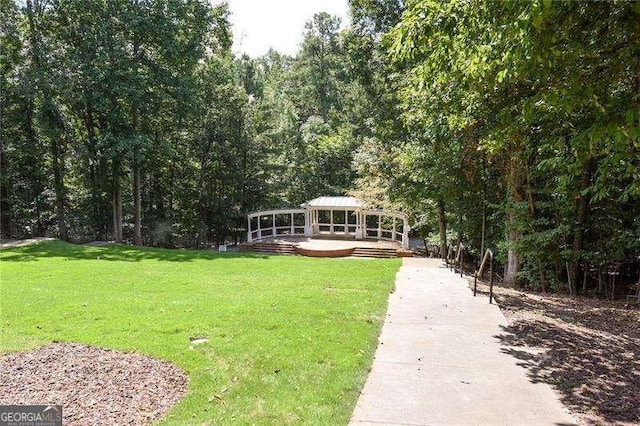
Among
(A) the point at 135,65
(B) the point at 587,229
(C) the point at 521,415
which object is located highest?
(A) the point at 135,65

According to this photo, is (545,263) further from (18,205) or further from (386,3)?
(18,205)

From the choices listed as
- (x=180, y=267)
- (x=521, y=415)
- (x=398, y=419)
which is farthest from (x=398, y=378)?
(x=180, y=267)

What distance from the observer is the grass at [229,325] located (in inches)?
148

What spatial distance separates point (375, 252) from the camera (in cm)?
1806

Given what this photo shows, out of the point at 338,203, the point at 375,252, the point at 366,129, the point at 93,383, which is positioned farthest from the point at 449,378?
the point at 366,129

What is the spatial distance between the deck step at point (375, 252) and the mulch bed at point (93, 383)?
45.4 feet

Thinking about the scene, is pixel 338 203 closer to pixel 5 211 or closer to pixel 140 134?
pixel 140 134

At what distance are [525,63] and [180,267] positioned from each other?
1016 centimetres

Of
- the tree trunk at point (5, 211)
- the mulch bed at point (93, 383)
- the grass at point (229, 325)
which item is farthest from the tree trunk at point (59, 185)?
the mulch bed at point (93, 383)

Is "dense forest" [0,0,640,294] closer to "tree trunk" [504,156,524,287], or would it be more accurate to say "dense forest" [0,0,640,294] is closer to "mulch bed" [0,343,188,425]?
"tree trunk" [504,156,524,287]

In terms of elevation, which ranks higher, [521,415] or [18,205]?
[18,205]

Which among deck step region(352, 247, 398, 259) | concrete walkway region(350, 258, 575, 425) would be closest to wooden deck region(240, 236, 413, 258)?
deck step region(352, 247, 398, 259)

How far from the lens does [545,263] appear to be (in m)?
10.4

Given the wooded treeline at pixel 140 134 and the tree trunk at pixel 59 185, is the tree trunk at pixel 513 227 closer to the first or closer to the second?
the wooded treeline at pixel 140 134
